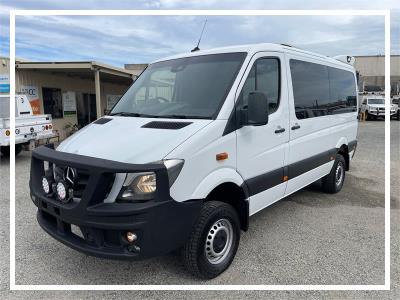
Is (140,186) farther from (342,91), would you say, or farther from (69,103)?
(69,103)

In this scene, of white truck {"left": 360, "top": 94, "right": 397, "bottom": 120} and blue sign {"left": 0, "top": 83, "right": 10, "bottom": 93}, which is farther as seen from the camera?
white truck {"left": 360, "top": 94, "right": 397, "bottom": 120}

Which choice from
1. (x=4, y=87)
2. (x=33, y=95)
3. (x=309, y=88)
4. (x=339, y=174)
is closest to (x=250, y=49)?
(x=309, y=88)

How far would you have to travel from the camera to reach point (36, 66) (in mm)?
13500

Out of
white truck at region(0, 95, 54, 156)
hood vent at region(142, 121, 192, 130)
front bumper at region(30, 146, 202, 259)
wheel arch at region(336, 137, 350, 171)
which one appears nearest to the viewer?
front bumper at region(30, 146, 202, 259)

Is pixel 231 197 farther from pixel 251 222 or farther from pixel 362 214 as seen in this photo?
pixel 362 214

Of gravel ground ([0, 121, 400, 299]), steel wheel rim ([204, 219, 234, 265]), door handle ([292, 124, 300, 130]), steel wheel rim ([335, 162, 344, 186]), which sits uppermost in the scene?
door handle ([292, 124, 300, 130])

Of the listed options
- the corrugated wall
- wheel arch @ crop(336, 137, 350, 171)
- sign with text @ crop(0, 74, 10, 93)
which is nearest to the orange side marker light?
wheel arch @ crop(336, 137, 350, 171)

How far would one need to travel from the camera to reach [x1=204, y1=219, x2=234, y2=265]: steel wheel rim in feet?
11.2

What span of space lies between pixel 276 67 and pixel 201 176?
1912 mm

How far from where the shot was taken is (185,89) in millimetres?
3875

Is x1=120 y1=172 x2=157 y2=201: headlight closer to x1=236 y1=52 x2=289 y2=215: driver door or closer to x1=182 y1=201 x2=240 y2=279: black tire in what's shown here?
x1=182 y1=201 x2=240 y2=279: black tire

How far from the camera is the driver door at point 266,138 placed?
12.0ft

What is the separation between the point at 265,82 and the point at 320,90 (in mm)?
1758

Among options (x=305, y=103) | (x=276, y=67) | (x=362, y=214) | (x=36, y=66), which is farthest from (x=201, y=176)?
(x=36, y=66)
